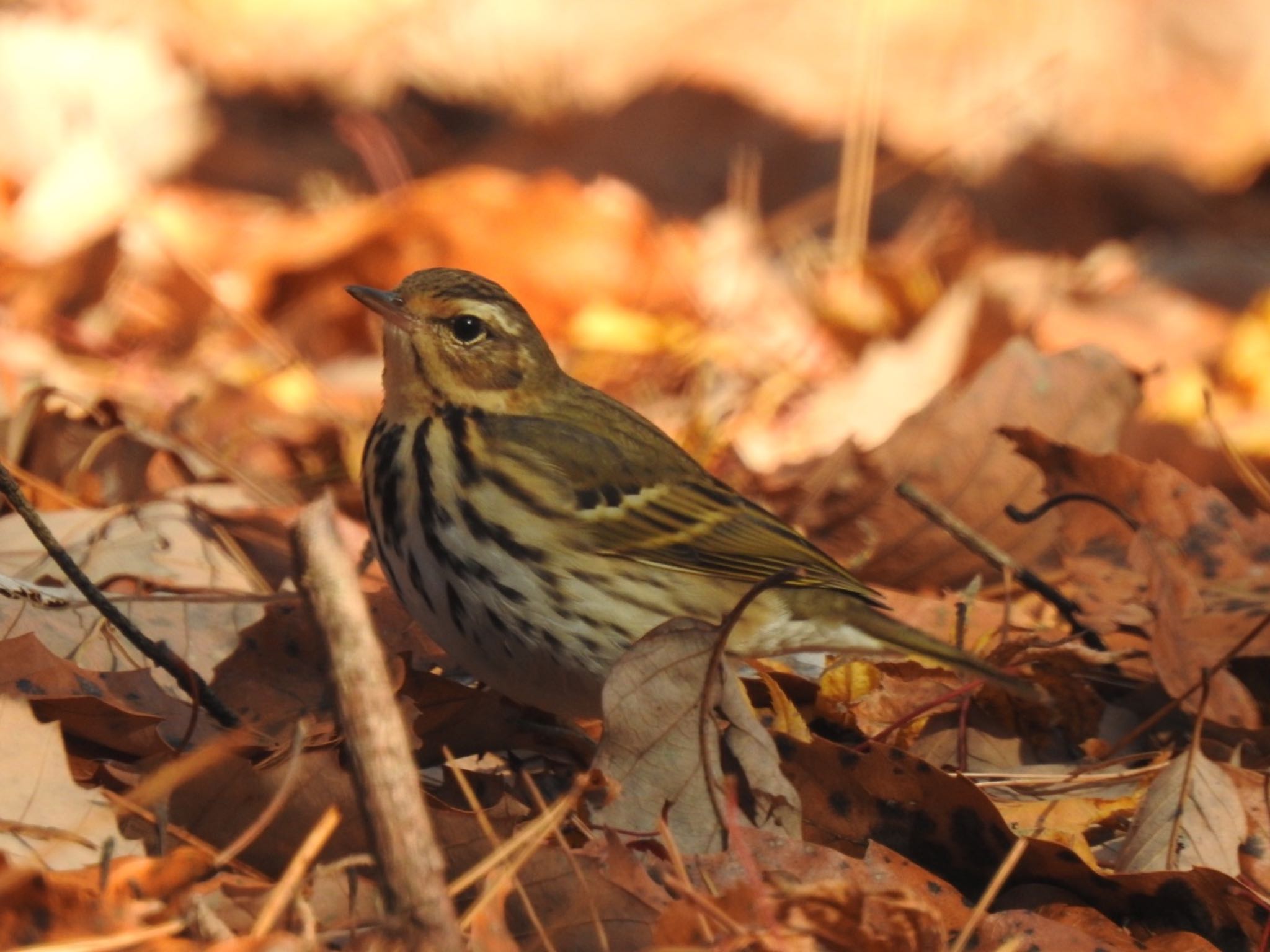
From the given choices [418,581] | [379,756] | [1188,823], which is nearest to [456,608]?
[418,581]

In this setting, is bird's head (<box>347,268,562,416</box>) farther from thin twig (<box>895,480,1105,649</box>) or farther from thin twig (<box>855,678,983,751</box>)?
thin twig (<box>855,678,983,751</box>)

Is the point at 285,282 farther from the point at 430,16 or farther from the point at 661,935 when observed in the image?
the point at 661,935

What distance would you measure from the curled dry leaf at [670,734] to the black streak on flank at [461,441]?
790mm

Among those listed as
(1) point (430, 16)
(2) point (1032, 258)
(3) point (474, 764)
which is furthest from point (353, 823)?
(1) point (430, 16)

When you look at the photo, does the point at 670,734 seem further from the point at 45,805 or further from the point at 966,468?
the point at 966,468

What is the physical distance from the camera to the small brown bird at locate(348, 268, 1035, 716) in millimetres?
2994

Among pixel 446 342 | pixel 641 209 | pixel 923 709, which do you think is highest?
pixel 641 209

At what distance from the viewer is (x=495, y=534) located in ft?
9.96

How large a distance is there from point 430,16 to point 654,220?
2230 mm

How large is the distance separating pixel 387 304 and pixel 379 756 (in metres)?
1.64

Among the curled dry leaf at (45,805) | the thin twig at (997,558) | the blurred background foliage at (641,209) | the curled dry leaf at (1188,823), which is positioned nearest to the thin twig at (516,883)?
the curled dry leaf at (45,805)

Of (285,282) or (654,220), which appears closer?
(285,282)

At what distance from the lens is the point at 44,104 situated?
22.0 feet

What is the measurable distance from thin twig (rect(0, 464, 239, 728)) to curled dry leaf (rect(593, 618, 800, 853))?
736 millimetres
